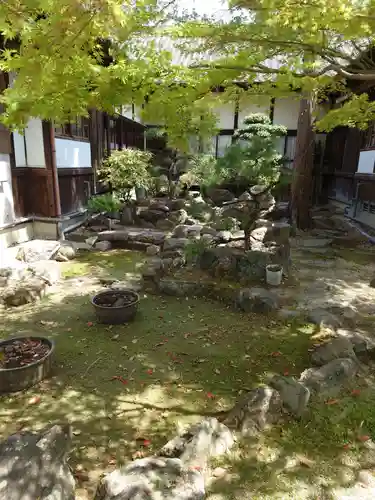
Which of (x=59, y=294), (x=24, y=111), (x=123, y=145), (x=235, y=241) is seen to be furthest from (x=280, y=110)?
(x=24, y=111)

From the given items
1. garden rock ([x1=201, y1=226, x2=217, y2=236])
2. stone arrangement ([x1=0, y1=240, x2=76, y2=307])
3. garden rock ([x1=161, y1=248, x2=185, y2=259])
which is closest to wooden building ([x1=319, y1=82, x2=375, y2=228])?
garden rock ([x1=201, y1=226, x2=217, y2=236])

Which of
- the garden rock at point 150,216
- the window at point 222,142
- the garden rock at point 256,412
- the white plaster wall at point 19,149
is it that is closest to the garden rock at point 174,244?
the garden rock at point 150,216

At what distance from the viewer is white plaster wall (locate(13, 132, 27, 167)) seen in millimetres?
10922

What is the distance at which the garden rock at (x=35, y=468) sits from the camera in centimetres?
273

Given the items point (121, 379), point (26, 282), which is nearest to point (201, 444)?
point (121, 379)

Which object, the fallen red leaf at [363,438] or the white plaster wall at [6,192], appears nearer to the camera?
the fallen red leaf at [363,438]

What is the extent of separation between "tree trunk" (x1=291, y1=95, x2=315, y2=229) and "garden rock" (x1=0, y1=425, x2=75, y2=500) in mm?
13506

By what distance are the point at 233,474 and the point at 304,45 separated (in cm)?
423

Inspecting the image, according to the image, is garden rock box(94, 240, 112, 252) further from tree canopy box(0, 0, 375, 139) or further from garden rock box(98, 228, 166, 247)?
tree canopy box(0, 0, 375, 139)

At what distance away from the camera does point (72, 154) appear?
13617 millimetres

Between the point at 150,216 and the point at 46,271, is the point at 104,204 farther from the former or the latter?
the point at 46,271

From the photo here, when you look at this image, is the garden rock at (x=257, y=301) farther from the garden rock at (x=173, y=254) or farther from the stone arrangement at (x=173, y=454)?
the stone arrangement at (x=173, y=454)

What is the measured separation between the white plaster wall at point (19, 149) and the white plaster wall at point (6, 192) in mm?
632

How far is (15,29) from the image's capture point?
2564mm
